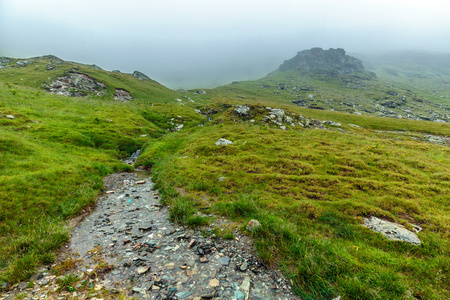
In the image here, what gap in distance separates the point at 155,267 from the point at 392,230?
37.2 feet

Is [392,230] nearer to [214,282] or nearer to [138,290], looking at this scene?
[214,282]

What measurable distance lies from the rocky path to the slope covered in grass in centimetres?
100

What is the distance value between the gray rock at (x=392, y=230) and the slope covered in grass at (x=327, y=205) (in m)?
0.32

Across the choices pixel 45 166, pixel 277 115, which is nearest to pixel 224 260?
pixel 45 166

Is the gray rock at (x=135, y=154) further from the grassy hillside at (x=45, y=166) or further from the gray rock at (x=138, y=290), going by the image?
the gray rock at (x=138, y=290)

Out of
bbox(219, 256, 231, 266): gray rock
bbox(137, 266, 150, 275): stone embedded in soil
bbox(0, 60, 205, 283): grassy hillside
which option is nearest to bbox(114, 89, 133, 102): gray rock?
bbox(0, 60, 205, 283): grassy hillside

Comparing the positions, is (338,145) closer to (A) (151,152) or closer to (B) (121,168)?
(A) (151,152)

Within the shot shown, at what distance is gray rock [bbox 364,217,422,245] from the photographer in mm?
8148

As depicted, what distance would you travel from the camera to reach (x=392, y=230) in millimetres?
8664

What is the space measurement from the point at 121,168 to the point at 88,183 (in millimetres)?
5736

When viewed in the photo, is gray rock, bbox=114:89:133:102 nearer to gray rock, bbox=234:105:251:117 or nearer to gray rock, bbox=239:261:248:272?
gray rock, bbox=234:105:251:117

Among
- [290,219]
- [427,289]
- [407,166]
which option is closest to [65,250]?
[290,219]

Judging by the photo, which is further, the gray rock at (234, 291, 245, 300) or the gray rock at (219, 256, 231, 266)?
the gray rock at (219, 256, 231, 266)

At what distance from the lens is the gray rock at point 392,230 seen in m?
8.15
